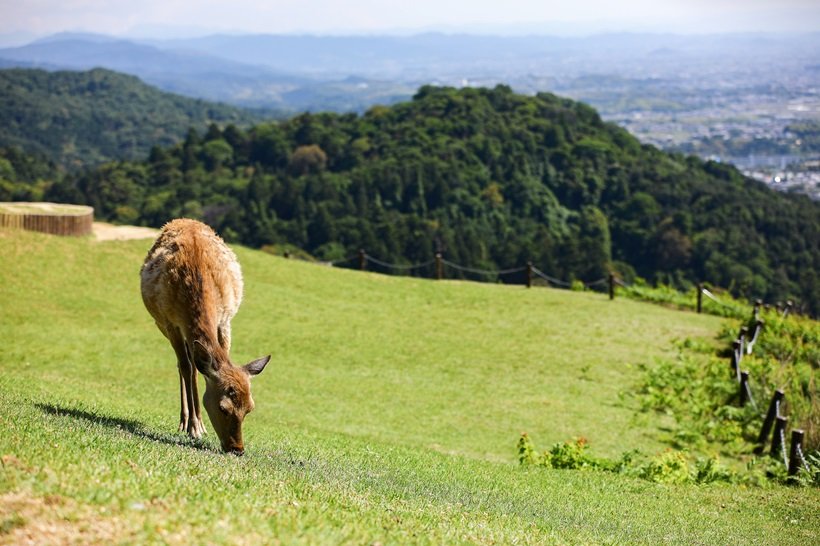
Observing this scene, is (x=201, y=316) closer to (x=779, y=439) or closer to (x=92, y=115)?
(x=779, y=439)

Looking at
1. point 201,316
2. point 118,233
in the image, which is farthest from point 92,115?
point 201,316

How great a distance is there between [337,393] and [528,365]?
432 centimetres

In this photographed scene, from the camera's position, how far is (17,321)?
627 inches

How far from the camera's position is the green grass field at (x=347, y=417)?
460 cm

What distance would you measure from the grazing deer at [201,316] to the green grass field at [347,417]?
332 mm

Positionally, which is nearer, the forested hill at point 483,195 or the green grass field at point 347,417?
the green grass field at point 347,417

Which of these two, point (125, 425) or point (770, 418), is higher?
point (125, 425)

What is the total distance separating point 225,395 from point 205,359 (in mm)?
365

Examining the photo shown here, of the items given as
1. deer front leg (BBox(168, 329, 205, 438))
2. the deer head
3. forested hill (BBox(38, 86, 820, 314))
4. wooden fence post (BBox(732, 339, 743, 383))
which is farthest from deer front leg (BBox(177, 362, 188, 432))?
forested hill (BBox(38, 86, 820, 314))

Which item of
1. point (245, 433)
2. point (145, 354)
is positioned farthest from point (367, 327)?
point (245, 433)

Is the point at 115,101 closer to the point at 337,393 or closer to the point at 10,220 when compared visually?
the point at 10,220

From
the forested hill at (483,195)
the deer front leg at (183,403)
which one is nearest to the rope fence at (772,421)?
the deer front leg at (183,403)

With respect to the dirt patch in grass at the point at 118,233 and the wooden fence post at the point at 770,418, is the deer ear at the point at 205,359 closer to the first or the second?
the wooden fence post at the point at 770,418

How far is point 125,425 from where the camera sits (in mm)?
7734
